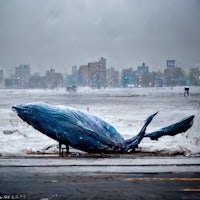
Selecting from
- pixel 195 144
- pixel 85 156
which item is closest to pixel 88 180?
pixel 85 156

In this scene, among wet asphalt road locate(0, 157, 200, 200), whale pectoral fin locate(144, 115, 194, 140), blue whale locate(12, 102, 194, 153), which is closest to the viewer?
wet asphalt road locate(0, 157, 200, 200)

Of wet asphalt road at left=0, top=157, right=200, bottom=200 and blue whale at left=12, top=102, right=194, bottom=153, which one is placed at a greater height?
blue whale at left=12, top=102, right=194, bottom=153

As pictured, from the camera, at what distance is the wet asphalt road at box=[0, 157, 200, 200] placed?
295 inches

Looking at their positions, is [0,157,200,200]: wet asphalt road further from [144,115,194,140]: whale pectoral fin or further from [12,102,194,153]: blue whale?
[144,115,194,140]: whale pectoral fin

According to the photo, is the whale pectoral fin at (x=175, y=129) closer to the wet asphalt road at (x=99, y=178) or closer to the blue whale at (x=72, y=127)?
the blue whale at (x=72, y=127)

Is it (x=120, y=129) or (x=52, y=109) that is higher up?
(x=52, y=109)

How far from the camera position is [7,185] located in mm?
8250

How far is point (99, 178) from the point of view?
29.2 ft

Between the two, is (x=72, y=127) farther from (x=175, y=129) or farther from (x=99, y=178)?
(x=175, y=129)

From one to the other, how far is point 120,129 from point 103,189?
41.0 ft

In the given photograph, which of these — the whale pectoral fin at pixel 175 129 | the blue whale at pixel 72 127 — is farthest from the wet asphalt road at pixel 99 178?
the whale pectoral fin at pixel 175 129

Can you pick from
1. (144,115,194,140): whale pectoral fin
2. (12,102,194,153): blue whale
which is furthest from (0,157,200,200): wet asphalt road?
(144,115,194,140): whale pectoral fin

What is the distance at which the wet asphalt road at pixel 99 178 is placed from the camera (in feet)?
24.6

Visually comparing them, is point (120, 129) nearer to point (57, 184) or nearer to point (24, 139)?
point (24, 139)
